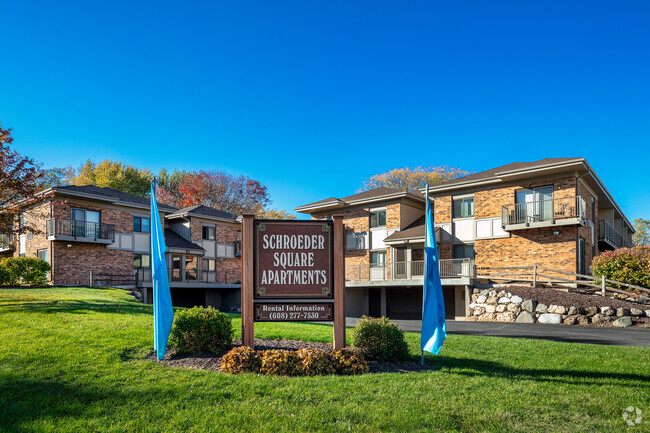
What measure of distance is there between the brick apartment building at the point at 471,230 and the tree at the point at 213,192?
19776 millimetres

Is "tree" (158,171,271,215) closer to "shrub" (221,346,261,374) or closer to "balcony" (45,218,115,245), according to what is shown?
"balcony" (45,218,115,245)

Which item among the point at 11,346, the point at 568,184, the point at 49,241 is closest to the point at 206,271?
the point at 49,241

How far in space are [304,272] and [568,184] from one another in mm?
21174

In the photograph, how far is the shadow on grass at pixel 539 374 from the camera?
750cm

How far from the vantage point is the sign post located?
8.44 m

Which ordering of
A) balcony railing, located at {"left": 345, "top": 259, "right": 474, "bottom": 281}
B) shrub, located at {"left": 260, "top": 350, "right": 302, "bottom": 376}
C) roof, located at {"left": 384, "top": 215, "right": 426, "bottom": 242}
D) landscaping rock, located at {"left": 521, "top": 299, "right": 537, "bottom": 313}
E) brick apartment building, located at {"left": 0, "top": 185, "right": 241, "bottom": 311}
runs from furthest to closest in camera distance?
1. brick apartment building, located at {"left": 0, "top": 185, "right": 241, "bottom": 311}
2. roof, located at {"left": 384, "top": 215, "right": 426, "bottom": 242}
3. balcony railing, located at {"left": 345, "top": 259, "right": 474, "bottom": 281}
4. landscaping rock, located at {"left": 521, "top": 299, "right": 537, "bottom": 313}
5. shrub, located at {"left": 260, "top": 350, "right": 302, "bottom": 376}

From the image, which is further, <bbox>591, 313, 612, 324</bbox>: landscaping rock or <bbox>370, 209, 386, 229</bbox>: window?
<bbox>370, 209, 386, 229</bbox>: window

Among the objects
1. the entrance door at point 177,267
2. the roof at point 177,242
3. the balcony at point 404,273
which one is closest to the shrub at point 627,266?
the balcony at point 404,273

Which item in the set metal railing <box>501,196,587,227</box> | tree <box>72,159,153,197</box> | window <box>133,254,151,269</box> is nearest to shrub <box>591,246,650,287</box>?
metal railing <box>501,196,587,227</box>

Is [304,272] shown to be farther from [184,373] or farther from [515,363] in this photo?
[515,363]

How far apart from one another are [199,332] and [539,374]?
19.2 ft

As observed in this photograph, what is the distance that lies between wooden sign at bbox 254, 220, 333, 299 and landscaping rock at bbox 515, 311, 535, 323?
582 inches

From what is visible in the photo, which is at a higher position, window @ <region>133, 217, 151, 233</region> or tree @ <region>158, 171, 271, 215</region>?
tree @ <region>158, 171, 271, 215</region>

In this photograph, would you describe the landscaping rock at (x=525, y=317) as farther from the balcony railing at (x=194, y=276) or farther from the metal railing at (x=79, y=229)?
the metal railing at (x=79, y=229)
